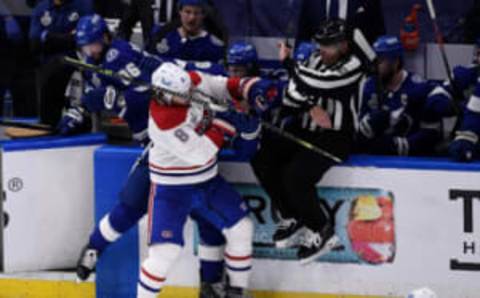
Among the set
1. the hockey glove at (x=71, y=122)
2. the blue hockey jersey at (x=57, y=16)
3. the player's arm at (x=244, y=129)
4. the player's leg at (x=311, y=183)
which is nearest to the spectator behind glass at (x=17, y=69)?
the blue hockey jersey at (x=57, y=16)

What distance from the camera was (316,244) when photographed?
6.45 meters

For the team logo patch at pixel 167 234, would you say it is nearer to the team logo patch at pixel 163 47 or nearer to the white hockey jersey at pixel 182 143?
the white hockey jersey at pixel 182 143

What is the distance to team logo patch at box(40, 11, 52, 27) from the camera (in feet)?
25.2

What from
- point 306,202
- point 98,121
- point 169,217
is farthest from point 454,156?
point 98,121

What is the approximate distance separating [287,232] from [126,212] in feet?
2.46

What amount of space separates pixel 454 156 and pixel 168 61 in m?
1.40

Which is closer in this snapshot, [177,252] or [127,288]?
[177,252]

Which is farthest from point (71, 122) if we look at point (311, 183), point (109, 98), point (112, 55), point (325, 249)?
point (325, 249)

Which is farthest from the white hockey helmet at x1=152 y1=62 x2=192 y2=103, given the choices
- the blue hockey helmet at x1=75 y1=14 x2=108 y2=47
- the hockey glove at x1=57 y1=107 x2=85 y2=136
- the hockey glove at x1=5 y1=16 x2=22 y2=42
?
the hockey glove at x1=5 y1=16 x2=22 y2=42

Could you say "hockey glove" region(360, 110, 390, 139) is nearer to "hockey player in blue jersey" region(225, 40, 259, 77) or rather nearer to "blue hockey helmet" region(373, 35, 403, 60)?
"blue hockey helmet" region(373, 35, 403, 60)

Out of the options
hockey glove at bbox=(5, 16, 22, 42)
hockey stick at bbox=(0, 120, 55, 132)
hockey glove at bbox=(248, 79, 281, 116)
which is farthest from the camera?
hockey glove at bbox=(5, 16, 22, 42)

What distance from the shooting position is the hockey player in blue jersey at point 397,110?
6.63 metres

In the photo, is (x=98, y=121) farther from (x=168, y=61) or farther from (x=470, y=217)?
(x=470, y=217)

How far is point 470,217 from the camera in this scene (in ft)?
21.0
